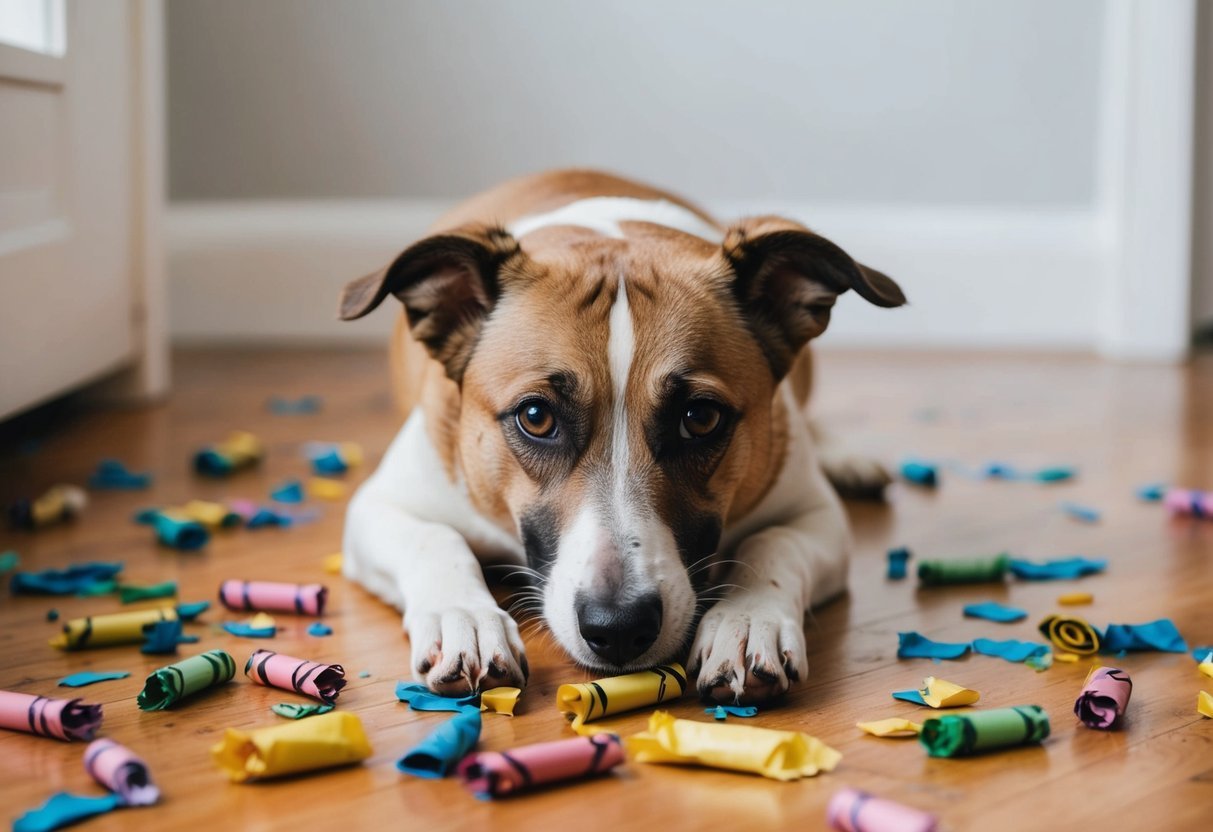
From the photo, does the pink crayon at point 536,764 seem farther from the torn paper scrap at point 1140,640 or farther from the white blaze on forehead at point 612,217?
the white blaze on forehead at point 612,217

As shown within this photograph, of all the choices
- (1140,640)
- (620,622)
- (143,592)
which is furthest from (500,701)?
(1140,640)

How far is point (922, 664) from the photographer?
215 centimetres

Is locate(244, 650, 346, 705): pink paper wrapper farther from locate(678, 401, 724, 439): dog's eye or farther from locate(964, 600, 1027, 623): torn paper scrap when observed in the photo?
locate(964, 600, 1027, 623): torn paper scrap

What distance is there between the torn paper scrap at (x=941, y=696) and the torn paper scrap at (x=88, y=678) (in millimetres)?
1231

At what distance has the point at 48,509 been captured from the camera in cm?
308

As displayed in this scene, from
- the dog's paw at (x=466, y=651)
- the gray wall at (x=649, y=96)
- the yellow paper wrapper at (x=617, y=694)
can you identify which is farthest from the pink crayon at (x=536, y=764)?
the gray wall at (x=649, y=96)

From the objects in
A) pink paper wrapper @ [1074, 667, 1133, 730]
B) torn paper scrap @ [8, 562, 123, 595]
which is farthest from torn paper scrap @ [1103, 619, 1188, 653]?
torn paper scrap @ [8, 562, 123, 595]

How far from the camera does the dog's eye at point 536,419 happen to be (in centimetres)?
214

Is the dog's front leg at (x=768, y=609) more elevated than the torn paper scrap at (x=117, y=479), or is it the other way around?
the dog's front leg at (x=768, y=609)

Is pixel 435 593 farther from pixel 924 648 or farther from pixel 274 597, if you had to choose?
pixel 924 648

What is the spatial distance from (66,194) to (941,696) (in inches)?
118

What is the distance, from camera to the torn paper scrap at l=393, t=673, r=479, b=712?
1911mm

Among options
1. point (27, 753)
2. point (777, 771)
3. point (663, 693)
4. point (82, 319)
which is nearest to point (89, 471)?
point (82, 319)

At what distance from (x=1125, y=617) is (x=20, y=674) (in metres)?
1.94
